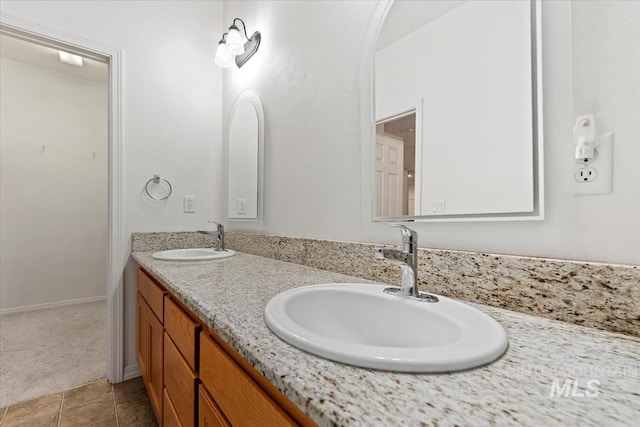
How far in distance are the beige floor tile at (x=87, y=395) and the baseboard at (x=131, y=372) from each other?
8 cm

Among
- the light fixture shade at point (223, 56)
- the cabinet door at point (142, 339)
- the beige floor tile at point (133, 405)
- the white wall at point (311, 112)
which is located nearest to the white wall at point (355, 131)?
the white wall at point (311, 112)

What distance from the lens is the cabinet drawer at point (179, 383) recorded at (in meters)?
0.74

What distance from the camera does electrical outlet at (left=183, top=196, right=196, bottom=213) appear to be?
6.39ft

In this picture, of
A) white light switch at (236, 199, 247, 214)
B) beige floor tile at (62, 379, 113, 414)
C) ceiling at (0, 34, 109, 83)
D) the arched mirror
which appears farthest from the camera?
ceiling at (0, 34, 109, 83)

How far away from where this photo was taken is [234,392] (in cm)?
53

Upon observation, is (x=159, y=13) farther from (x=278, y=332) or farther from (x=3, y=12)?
(x=278, y=332)

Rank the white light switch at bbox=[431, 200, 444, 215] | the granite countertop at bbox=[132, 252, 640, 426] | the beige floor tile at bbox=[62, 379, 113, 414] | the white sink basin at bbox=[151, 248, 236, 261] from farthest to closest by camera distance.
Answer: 1. the white sink basin at bbox=[151, 248, 236, 261]
2. the beige floor tile at bbox=[62, 379, 113, 414]
3. the white light switch at bbox=[431, 200, 444, 215]
4. the granite countertop at bbox=[132, 252, 640, 426]

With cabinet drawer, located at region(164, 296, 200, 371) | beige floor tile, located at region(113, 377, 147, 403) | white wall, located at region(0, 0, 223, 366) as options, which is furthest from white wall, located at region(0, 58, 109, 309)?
cabinet drawer, located at region(164, 296, 200, 371)

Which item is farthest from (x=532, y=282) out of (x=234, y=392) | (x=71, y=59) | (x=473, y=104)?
(x=71, y=59)

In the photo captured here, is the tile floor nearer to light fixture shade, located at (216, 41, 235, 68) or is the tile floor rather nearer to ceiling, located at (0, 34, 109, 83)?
light fixture shade, located at (216, 41, 235, 68)

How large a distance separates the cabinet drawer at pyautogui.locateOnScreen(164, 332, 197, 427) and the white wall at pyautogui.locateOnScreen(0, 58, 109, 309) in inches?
104

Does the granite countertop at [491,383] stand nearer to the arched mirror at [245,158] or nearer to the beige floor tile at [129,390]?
the arched mirror at [245,158]

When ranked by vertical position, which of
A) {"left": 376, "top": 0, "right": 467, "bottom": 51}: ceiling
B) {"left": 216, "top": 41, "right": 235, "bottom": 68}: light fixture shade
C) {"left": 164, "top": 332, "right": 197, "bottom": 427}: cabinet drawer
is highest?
{"left": 216, "top": 41, "right": 235, "bottom": 68}: light fixture shade

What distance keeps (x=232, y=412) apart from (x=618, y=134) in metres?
0.88
